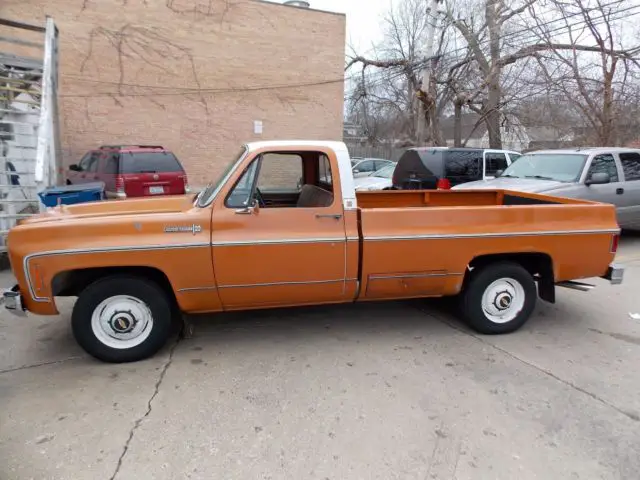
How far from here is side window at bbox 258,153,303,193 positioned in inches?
163

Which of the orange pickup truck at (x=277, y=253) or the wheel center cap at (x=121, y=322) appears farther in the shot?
the wheel center cap at (x=121, y=322)

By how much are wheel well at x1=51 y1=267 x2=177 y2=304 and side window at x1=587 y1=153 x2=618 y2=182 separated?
7.41 meters

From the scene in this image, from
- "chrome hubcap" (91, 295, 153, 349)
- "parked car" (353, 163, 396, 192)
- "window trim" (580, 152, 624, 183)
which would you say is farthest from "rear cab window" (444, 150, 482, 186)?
"chrome hubcap" (91, 295, 153, 349)

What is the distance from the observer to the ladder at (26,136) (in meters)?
7.43

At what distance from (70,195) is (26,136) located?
12.9 feet

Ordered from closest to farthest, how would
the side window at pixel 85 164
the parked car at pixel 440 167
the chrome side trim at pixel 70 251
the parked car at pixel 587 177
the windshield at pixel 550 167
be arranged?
the chrome side trim at pixel 70 251
the parked car at pixel 587 177
the windshield at pixel 550 167
the parked car at pixel 440 167
the side window at pixel 85 164

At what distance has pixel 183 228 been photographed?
3.76 m

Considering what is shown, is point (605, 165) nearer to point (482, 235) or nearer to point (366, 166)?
point (482, 235)

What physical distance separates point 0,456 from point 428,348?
331cm

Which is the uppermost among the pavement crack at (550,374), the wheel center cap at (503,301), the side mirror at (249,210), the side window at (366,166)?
the side window at (366,166)

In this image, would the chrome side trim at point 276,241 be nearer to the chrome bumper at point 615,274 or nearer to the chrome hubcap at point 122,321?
the chrome hubcap at point 122,321

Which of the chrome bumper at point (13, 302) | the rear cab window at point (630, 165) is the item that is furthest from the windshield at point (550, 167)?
the chrome bumper at point (13, 302)

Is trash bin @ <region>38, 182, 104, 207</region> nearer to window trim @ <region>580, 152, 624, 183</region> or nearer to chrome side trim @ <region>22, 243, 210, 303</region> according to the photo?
chrome side trim @ <region>22, 243, 210, 303</region>

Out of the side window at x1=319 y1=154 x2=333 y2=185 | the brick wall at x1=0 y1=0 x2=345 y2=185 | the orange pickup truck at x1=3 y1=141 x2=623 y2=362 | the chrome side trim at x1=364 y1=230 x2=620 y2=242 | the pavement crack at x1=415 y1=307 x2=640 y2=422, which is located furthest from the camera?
the brick wall at x1=0 y1=0 x2=345 y2=185
